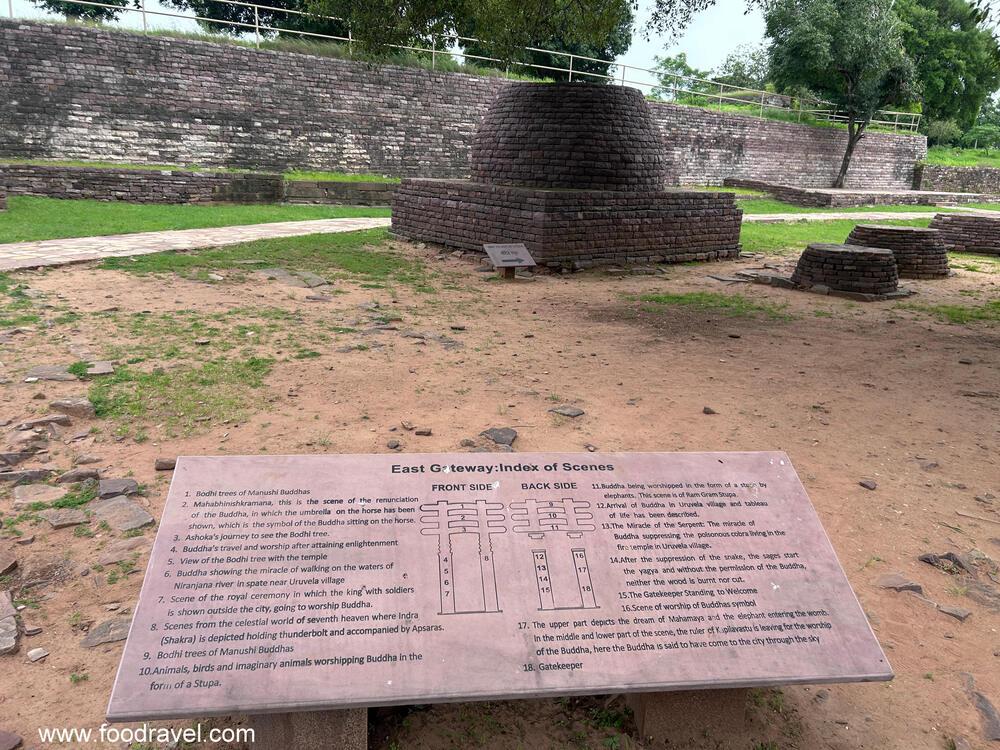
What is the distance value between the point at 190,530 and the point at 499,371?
3.21 meters

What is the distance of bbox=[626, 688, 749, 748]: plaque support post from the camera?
1834 millimetres

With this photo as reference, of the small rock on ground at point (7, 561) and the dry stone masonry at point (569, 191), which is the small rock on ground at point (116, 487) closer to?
the small rock on ground at point (7, 561)

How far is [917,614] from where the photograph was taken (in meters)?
2.46

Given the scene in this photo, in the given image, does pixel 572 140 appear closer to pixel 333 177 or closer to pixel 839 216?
pixel 333 177

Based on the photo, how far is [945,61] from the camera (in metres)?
34.1

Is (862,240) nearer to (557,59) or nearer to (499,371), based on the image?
(499,371)

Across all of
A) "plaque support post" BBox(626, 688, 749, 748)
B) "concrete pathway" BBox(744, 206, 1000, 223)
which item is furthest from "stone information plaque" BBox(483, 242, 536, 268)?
"concrete pathway" BBox(744, 206, 1000, 223)

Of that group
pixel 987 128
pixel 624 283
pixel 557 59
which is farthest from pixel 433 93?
pixel 987 128

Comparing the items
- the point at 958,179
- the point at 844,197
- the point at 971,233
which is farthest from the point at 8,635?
the point at 958,179

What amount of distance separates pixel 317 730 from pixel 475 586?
Answer: 1.64ft

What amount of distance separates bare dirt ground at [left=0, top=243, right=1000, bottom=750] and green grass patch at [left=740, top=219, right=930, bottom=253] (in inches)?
188

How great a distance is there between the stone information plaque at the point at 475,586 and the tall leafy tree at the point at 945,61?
38780 mm

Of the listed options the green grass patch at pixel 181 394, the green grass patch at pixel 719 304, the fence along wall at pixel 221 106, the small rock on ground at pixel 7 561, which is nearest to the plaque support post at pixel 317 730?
the small rock on ground at pixel 7 561

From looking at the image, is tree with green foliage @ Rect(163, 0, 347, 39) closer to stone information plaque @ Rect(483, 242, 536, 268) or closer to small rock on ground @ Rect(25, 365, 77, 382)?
stone information plaque @ Rect(483, 242, 536, 268)
